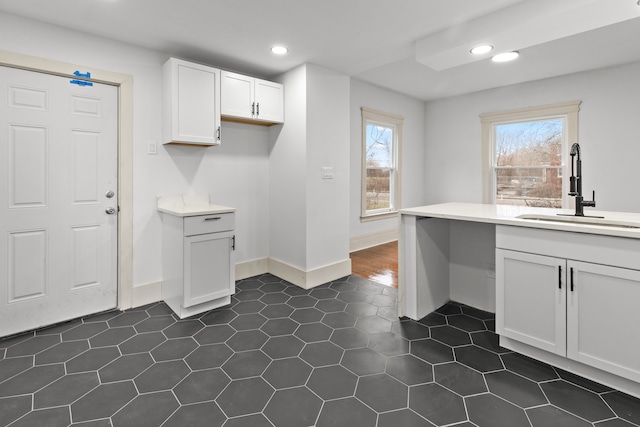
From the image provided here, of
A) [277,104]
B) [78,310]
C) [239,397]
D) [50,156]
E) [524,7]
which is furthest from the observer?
[277,104]

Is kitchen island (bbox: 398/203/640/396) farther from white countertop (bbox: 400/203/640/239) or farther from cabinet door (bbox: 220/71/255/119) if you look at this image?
cabinet door (bbox: 220/71/255/119)

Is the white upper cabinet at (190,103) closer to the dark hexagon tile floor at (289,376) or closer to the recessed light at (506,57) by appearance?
the dark hexagon tile floor at (289,376)

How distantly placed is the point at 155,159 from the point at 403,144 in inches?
160

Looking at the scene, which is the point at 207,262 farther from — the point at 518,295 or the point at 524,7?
the point at 524,7

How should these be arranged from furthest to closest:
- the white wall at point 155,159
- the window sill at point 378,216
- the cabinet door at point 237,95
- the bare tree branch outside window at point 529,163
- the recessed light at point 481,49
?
the window sill at point 378,216 < the bare tree branch outside window at point 529,163 < the cabinet door at point 237,95 < the recessed light at point 481,49 < the white wall at point 155,159

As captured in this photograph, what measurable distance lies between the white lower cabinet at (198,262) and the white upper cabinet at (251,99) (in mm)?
1130

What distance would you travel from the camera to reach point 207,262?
281 centimetres

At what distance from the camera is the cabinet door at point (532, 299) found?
1876mm

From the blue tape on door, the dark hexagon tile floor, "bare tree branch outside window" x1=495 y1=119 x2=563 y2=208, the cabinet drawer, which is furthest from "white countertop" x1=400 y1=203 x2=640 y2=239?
"bare tree branch outside window" x1=495 y1=119 x2=563 y2=208

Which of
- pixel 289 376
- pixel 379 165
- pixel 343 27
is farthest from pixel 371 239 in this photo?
pixel 289 376

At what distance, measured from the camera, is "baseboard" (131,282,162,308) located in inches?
117

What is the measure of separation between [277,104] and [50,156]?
2.09 m

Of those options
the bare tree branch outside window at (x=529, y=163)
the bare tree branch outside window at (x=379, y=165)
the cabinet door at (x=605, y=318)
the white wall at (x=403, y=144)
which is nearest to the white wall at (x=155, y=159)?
the white wall at (x=403, y=144)

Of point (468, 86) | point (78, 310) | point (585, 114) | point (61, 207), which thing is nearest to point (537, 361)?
point (78, 310)
